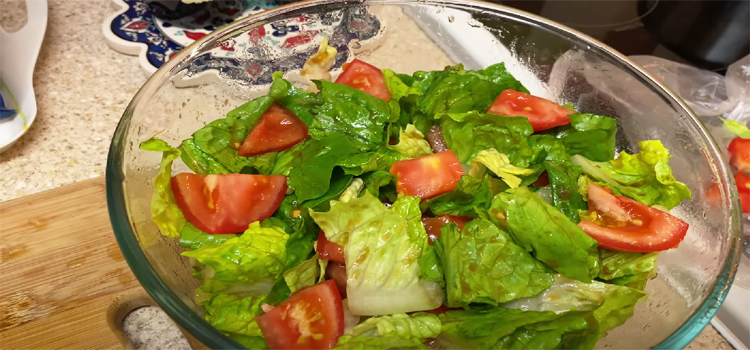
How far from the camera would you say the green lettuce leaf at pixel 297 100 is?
97 cm

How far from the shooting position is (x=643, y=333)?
0.74m

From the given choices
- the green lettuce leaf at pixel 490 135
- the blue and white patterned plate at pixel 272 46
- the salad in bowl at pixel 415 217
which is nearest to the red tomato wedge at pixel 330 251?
the salad in bowl at pixel 415 217

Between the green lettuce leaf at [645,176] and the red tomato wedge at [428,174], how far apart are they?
26cm

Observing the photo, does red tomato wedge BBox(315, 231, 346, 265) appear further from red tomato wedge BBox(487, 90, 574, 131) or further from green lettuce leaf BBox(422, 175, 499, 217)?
red tomato wedge BBox(487, 90, 574, 131)

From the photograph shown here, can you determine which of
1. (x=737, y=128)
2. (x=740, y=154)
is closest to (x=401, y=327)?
(x=740, y=154)

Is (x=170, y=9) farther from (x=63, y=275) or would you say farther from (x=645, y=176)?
(x=645, y=176)

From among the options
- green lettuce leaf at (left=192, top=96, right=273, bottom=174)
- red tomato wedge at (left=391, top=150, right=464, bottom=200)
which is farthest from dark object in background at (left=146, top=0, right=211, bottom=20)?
red tomato wedge at (left=391, top=150, right=464, bottom=200)

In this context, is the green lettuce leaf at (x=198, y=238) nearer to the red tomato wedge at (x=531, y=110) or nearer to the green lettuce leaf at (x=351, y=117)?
the green lettuce leaf at (x=351, y=117)

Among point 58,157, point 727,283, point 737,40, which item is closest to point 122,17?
point 58,157

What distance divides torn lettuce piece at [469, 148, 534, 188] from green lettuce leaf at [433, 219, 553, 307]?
0.11m

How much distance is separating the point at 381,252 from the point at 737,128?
1277 millimetres

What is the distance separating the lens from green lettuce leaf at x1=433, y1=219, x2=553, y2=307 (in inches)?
28.0

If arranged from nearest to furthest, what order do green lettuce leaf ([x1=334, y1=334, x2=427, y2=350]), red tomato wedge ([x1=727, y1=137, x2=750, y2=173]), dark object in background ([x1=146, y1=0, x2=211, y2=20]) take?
green lettuce leaf ([x1=334, y1=334, x2=427, y2=350]) < red tomato wedge ([x1=727, y1=137, x2=750, y2=173]) < dark object in background ([x1=146, y1=0, x2=211, y2=20])

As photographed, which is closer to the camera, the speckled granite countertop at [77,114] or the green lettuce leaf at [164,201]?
the green lettuce leaf at [164,201]
